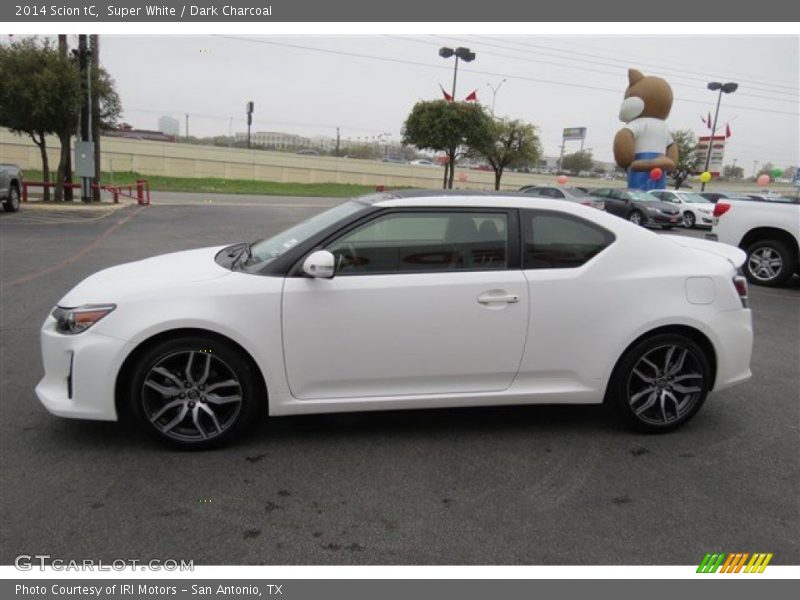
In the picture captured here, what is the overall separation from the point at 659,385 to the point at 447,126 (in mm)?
33073

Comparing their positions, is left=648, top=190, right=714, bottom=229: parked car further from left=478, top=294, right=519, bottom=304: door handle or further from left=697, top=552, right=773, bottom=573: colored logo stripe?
left=697, top=552, right=773, bottom=573: colored logo stripe

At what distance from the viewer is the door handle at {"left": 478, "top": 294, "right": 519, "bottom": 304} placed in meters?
3.72

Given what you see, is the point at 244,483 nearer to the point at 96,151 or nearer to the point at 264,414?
the point at 264,414

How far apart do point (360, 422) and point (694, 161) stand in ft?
195

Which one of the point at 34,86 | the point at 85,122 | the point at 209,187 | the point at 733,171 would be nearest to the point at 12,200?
the point at 34,86

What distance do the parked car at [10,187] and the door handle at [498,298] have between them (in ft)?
56.8

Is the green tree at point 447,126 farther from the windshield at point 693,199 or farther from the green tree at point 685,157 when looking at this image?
the green tree at point 685,157

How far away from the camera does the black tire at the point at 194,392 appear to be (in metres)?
3.53

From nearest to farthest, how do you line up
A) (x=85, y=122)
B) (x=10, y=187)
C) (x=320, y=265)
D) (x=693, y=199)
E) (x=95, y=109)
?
1. (x=320, y=265)
2. (x=10, y=187)
3. (x=85, y=122)
4. (x=95, y=109)
5. (x=693, y=199)

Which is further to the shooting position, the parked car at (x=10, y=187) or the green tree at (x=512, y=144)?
the green tree at (x=512, y=144)

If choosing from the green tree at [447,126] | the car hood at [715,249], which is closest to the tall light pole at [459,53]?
the green tree at [447,126]

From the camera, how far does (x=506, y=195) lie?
418 cm

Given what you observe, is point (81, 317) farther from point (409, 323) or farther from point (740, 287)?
point (740, 287)

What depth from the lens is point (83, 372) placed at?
3.49 meters
